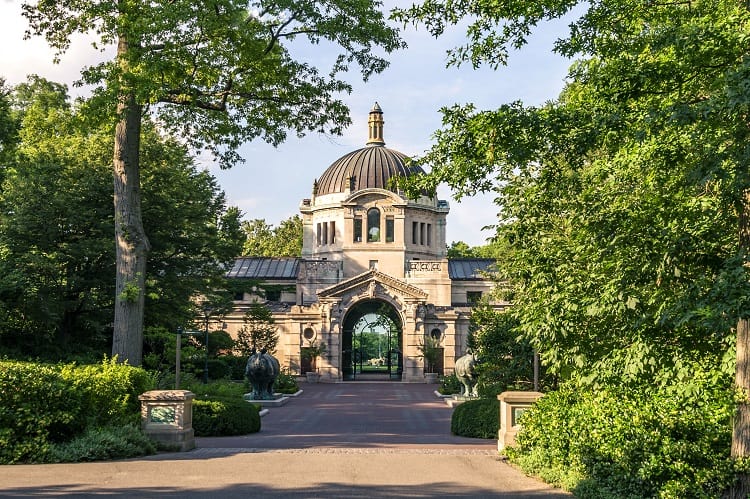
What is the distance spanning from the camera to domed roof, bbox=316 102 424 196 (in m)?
68.2

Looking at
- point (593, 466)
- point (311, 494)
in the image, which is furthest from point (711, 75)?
point (311, 494)

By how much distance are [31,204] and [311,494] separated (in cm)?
1949

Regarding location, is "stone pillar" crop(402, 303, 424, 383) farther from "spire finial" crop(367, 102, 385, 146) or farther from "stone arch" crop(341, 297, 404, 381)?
"spire finial" crop(367, 102, 385, 146)

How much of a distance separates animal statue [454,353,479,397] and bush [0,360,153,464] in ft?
62.0

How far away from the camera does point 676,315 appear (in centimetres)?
1031

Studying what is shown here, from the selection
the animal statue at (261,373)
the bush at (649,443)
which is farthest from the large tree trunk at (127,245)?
the animal statue at (261,373)

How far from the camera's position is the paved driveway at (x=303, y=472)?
38.0ft

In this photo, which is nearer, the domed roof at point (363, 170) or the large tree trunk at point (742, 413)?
the large tree trunk at point (742, 413)

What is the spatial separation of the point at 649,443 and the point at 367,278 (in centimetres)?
4806

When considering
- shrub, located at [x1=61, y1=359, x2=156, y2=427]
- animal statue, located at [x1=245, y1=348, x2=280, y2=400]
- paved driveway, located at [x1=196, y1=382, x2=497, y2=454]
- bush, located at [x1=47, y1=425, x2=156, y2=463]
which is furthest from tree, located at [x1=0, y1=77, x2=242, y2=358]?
bush, located at [x1=47, y1=425, x2=156, y2=463]

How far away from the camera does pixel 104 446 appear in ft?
48.4

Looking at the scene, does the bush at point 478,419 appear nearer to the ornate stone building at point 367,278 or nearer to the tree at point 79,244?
the tree at point 79,244

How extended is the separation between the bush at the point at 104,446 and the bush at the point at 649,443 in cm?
796

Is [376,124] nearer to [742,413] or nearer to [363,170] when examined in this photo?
[363,170]
